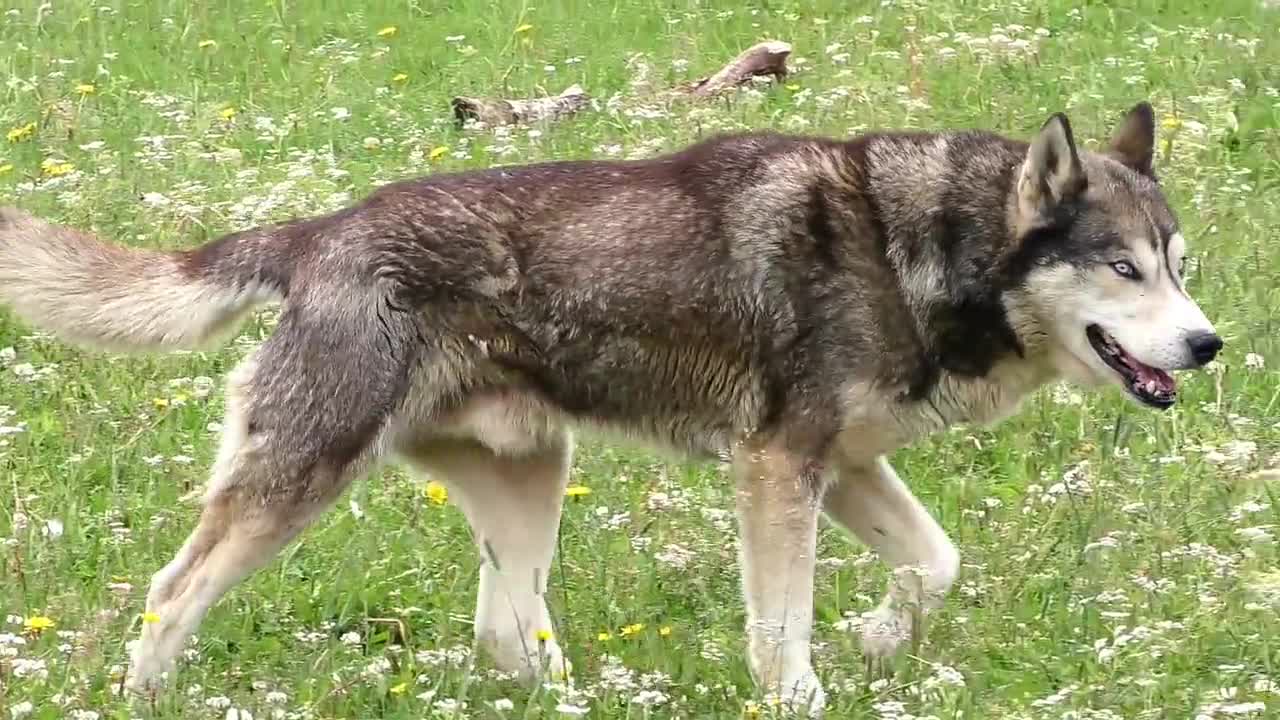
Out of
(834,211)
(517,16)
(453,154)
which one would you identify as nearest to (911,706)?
(834,211)

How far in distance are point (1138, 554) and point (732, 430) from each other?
123cm

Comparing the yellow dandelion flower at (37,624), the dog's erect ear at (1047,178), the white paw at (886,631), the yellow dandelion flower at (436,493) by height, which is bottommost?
the yellow dandelion flower at (436,493)

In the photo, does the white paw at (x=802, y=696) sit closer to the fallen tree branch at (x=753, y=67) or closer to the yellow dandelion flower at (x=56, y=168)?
the yellow dandelion flower at (x=56, y=168)

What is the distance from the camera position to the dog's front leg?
5363mm

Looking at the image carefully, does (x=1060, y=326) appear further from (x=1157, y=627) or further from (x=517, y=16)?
(x=517, y=16)

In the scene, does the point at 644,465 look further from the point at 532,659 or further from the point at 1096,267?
the point at 1096,267

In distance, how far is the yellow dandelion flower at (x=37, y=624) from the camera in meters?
5.28

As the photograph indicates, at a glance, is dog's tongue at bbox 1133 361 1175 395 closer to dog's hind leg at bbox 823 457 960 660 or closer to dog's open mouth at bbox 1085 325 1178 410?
dog's open mouth at bbox 1085 325 1178 410

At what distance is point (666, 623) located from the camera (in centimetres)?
583

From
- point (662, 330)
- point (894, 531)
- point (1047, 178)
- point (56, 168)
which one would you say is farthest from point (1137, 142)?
point (56, 168)

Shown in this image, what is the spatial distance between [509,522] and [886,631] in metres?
1.12

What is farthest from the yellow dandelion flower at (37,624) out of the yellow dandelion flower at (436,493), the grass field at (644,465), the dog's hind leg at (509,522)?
the yellow dandelion flower at (436,493)

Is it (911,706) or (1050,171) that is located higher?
(1050,171)

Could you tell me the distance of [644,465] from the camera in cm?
694
